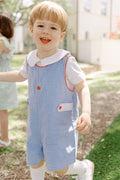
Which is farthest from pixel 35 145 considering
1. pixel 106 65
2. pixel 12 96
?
pixel 106 65

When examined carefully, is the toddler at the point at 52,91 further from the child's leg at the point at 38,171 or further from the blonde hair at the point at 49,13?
the child's leg at the point at 38,171

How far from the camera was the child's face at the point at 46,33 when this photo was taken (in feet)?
4.84

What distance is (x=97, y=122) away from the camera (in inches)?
149

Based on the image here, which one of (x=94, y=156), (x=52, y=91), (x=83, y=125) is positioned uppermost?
(x=52, y=91)

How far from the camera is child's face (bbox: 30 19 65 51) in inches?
58.1

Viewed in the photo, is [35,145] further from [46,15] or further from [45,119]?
[46,15]

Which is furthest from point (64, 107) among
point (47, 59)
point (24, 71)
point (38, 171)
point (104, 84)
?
point (104, 84)

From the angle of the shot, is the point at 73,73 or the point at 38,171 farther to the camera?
the point at 38,171

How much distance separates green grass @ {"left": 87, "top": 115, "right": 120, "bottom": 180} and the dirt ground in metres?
0.15

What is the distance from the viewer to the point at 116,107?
4.64m

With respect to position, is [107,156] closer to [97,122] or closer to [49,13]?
[97,122]

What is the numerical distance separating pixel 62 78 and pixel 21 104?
143 inches

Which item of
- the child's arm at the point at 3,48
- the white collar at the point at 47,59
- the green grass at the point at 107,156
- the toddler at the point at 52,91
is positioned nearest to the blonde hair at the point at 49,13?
the toddler at the point at 52,91

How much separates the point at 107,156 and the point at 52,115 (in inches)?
51.0
